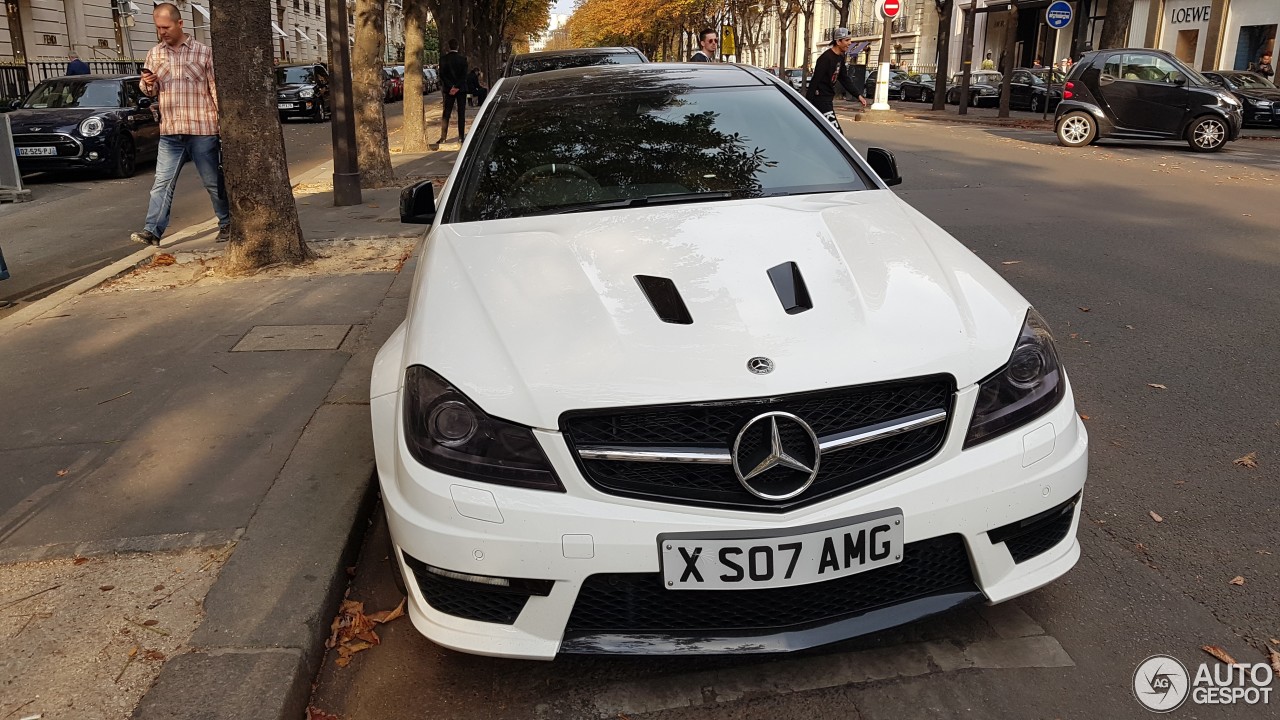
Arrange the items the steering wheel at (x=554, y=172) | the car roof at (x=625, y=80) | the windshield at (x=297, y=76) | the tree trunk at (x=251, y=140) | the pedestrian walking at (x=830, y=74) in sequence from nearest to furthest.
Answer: the steering wheel at (x=554, y=172) → the car roof at (x=625, y=80) → the tree trunk at (x=251, y=140) → the pedestrian walking at (x=830, y=74) → the windshield at (x=297, y=76)

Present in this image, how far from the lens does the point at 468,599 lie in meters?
2.43

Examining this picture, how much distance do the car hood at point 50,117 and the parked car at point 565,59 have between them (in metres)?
8.53

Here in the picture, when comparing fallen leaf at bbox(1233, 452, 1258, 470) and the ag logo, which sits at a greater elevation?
fallen leaf at bbox(1233, 452, 1258, 470)

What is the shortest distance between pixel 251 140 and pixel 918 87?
40996mm

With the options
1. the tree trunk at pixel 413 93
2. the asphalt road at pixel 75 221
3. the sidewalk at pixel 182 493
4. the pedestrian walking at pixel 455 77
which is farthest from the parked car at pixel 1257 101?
the sidewalk at pixel 182 493

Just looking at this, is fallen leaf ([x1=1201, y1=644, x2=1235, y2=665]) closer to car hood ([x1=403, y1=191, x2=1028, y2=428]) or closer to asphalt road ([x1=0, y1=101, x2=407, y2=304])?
car hood ([x1=403, y1=191, x2=1028, y2=428])

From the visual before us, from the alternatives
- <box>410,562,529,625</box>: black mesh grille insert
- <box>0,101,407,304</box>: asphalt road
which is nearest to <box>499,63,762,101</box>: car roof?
<box>410,562,529,625</box>: black mesh grille insert

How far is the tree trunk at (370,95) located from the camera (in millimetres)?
12300

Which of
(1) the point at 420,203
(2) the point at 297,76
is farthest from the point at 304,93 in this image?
(1) the point at 420,203

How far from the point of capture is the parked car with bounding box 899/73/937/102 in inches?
1705

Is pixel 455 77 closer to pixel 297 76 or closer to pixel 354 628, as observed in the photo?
pixel 297 76

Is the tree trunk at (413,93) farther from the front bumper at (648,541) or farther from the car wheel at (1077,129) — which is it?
the front bumper at (648,541)

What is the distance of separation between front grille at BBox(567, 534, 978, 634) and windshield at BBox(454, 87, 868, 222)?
1.54 m

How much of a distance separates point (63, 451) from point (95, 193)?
36.3 ft
